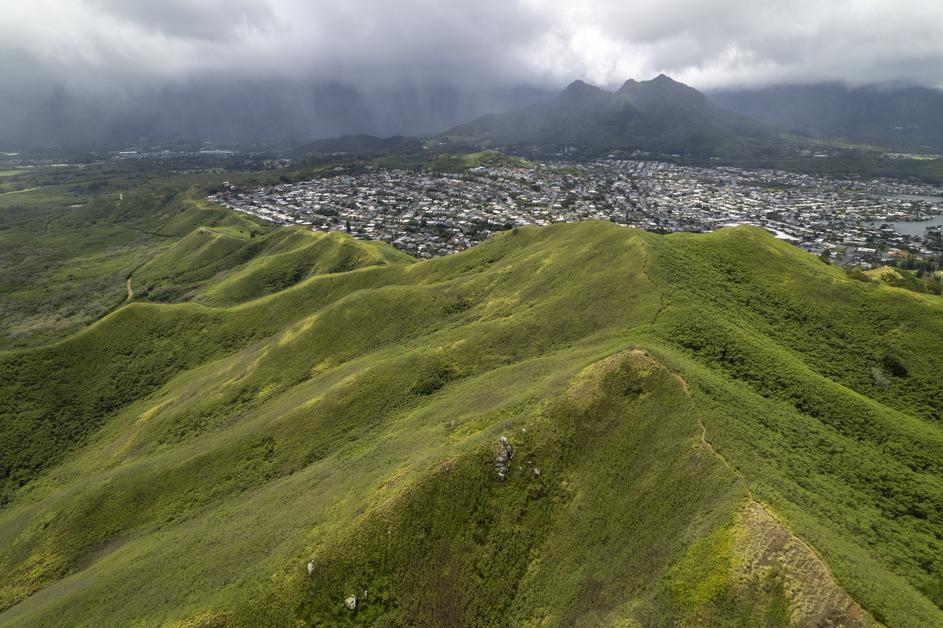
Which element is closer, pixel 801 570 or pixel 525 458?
pixel 801 570

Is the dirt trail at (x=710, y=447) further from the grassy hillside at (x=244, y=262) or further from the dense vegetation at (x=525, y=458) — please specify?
the grassy hillside at (x=244, y=262)

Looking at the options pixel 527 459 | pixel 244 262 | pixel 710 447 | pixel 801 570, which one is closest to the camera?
pixel 801 570

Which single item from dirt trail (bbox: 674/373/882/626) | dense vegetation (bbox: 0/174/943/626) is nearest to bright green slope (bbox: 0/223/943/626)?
dirt trail (bbox: 674/373/882/626)

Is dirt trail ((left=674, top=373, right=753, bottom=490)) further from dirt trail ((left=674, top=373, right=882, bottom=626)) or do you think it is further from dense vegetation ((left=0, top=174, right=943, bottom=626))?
dirt trail ((left=674, top=373, right=882, bottom=626))

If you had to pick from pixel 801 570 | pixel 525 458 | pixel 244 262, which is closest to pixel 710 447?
pixel 801 570

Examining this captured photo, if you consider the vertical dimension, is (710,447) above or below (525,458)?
above

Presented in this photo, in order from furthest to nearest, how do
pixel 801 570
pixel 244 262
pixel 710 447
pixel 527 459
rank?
pixel 244 262, pixel 527 459, pixel 710 447, pixel 801 570

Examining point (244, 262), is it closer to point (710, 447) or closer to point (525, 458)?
point (525, 458)
